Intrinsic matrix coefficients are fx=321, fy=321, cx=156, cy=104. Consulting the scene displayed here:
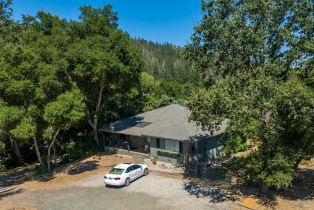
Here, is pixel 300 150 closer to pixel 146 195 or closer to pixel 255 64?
pixel 255 64

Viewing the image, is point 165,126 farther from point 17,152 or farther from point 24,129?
point 17,152

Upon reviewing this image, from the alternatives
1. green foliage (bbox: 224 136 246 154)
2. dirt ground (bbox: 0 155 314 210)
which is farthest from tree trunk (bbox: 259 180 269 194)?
green foliage (bbox: 224 136 246 154)

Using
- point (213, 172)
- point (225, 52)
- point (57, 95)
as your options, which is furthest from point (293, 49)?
point (57, 95)

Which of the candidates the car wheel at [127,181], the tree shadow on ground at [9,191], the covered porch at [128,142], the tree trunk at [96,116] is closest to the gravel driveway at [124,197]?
the car wheel at [127,181]

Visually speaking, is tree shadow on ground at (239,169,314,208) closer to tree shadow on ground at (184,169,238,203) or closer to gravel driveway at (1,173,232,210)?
tree shadow on ground at (184,169,238,203)

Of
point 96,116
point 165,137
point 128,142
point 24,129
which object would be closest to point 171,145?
point 165,137

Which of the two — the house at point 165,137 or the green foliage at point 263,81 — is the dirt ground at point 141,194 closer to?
the green foliage at point 263,81
